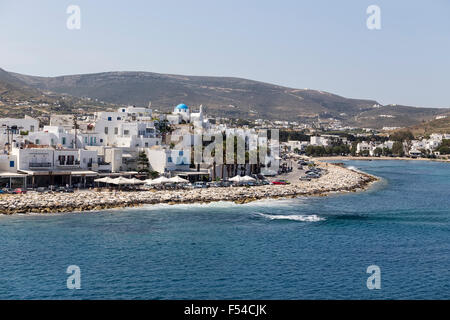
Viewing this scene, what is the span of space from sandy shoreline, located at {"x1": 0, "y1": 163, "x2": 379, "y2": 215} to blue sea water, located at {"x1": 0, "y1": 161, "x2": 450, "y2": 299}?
222 centimetres

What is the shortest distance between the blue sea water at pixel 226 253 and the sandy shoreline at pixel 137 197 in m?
2.22

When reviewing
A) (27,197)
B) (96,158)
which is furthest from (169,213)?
(96,158)

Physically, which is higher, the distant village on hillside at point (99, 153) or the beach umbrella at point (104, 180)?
the distant village on hillside at point (99, 153)

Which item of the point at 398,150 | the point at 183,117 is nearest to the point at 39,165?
the point at 183,117

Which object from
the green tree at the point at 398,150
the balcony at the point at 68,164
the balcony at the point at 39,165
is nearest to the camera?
the balcony at the point at 39,165

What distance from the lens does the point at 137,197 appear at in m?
51.2

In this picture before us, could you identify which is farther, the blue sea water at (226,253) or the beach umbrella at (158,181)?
the beach umbrella at (158,181)

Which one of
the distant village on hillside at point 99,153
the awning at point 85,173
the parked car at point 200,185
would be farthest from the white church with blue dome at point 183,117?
the awning at point 85,173

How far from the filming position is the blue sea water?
26.5m

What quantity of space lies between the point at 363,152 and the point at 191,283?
501 feet

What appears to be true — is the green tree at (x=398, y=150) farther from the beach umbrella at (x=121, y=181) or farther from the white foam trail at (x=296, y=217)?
the white foam trail at (x=296, y=217)

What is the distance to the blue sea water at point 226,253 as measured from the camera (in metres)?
26.5

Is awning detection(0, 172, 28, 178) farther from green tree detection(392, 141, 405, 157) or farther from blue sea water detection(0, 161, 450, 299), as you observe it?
green tree detection(392, 141, 405, 157)
